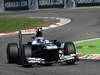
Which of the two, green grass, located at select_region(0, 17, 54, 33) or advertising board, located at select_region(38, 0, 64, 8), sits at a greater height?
advertising board, located at select_region(38, 0, 64, 8)

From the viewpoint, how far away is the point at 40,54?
14.1m

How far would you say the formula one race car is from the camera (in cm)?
1372

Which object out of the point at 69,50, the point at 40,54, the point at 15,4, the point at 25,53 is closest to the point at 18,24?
the point at 15,4

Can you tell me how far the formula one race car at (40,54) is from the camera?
13.7 m

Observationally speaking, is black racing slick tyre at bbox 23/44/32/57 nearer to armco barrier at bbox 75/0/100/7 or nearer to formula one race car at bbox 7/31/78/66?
formula one race car at bbox 7/31/78/66

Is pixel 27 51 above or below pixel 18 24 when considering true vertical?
above

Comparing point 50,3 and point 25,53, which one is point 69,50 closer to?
point 25,53

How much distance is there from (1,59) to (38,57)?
11.0 ft

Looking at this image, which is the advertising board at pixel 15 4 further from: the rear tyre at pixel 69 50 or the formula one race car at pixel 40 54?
the rear tyre at pixel 69 50

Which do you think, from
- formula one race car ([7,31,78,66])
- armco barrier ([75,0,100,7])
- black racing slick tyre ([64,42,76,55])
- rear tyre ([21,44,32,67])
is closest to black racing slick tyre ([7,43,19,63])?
formula one race car ([7,31,78,66])

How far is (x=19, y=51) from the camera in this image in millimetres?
14344

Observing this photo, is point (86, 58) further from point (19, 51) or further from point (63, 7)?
point (63, 7)

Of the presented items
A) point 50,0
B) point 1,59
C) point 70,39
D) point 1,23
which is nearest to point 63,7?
point 50,0

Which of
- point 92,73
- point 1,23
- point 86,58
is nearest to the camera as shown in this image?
point 92,73
